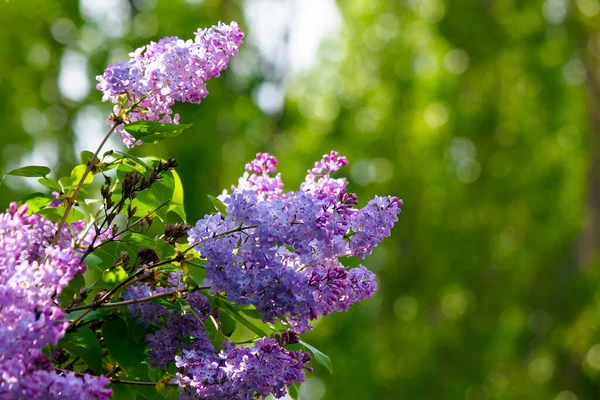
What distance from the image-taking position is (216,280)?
3.48 feet

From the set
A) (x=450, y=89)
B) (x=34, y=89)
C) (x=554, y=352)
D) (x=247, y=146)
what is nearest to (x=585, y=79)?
(x=450, y=89)

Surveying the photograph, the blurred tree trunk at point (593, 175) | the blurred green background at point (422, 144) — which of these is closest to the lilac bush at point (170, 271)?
the blurred green background at point (422, 144)

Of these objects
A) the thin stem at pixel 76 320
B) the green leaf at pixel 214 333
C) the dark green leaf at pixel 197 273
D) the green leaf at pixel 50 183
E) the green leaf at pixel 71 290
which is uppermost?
the green leaf at pixel 50 183

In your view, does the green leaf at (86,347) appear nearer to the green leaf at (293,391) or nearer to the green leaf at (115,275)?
the green leaf at (115,275)

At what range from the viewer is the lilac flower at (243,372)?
106 cm

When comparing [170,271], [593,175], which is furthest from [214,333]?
[593,175]

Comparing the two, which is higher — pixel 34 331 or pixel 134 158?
pixel 134 158

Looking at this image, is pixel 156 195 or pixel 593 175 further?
pixel 593 175

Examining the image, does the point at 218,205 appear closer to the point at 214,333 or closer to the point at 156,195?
the point at 156,195

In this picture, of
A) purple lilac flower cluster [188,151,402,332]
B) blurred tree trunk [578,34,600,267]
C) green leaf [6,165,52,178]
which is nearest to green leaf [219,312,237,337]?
purple lilac flower cluster [188,151,402,332]

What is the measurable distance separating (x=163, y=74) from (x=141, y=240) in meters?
→ 0.26

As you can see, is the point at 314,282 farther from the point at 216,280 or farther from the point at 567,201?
the point at 567,201

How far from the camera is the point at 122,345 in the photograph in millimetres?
1143

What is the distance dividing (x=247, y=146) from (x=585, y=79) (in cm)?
548
